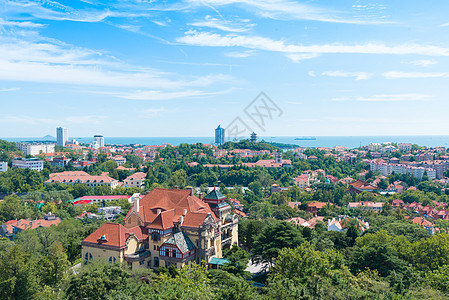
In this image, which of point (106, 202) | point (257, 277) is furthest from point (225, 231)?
point (106, 202)

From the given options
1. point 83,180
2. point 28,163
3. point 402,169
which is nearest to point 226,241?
point 83,180

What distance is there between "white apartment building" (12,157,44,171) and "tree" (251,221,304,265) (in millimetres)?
81711

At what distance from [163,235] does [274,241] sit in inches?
358

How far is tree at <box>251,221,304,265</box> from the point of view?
29.4 metres

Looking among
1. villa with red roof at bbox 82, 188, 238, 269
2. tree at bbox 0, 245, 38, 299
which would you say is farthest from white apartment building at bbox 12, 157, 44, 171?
tree at bbox 0, 245, 38, 299

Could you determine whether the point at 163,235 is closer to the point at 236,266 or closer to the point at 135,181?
the point at 236,266

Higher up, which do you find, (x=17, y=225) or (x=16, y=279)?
(x=16, y=279)

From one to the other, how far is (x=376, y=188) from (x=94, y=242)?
67022 mm

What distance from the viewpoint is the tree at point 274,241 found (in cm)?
2944

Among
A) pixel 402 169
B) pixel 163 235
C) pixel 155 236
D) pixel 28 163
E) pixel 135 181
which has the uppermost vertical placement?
pixel 28 163

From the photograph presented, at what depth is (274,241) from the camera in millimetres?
29812

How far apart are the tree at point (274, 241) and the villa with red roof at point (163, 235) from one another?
3770mm

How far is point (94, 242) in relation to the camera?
29.3m

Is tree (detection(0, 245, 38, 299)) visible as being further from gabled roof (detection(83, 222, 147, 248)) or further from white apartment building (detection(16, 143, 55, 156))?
white apartment building (detection(16, 143, 55, 156))
